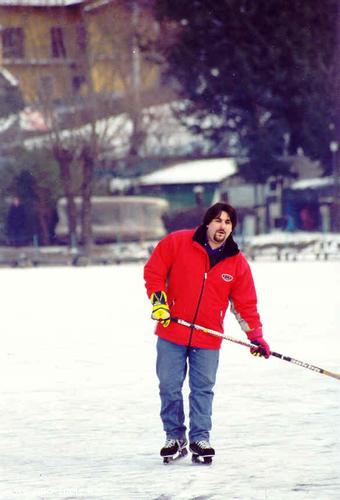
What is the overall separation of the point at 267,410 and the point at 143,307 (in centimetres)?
1001

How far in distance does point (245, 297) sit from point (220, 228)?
0.44m

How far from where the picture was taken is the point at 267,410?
9148mm

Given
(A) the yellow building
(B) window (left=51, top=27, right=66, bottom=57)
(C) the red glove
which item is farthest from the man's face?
(B) window (left=51, top=27, right=66, bottom=57)

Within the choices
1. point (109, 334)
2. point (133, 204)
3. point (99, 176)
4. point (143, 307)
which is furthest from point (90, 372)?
point (99, 176)

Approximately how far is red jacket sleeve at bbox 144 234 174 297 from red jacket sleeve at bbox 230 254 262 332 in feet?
1.22

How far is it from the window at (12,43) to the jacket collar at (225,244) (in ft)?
185

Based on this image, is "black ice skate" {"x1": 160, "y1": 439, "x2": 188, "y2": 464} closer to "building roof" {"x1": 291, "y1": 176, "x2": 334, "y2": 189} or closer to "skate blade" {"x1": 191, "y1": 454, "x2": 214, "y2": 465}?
"skate blade" {"x1": 191, "y1": 454, "x2": 214, "y2": 465}

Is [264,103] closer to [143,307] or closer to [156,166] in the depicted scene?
[156,166]

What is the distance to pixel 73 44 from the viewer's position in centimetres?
5653

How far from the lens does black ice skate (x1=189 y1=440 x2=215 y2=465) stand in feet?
23.4

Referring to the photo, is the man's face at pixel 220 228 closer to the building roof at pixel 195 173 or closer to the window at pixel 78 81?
the building roof at pixel 195 173

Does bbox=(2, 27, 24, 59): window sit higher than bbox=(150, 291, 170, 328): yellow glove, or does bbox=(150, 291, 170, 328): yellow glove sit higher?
bbox=(2, 27, 24, 59): window

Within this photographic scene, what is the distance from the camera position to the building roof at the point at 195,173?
51938mm

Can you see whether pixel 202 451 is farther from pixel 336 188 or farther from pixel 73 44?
pixel 73 44
